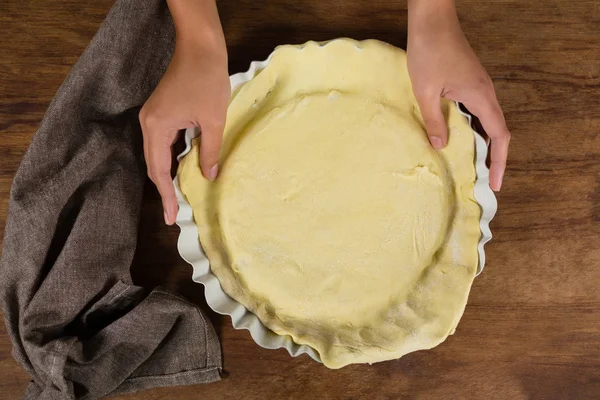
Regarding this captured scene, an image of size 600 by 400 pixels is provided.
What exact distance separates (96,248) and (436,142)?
504 mm

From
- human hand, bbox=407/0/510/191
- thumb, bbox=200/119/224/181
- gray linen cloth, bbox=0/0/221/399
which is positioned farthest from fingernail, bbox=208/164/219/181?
human hand, bbox=407/0/510/191

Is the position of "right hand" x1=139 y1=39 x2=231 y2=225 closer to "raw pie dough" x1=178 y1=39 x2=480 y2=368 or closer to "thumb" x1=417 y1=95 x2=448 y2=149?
"raw pie dough" x1=178 y1=39 x2=480 y2=368

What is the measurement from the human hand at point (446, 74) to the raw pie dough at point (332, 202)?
0.05 meters

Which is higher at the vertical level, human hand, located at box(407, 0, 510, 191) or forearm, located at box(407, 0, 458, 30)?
forearm, located at box(407, 0, 458, 30)

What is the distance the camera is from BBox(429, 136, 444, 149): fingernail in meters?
0.78

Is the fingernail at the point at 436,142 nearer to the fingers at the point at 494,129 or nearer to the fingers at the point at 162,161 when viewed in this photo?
the fingers at the point at 494,129

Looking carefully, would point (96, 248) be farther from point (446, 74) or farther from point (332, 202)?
point (446, 74)

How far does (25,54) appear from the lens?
896 millimetres

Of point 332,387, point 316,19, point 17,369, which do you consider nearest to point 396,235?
point 332,387

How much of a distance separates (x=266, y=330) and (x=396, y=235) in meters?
0.23

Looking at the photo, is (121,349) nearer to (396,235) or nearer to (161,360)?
(161,360)

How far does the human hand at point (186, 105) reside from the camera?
2.39ft

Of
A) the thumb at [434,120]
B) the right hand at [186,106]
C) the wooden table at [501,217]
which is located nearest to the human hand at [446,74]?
the thumb at [434,120]

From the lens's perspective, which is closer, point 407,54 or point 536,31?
point 407,54
